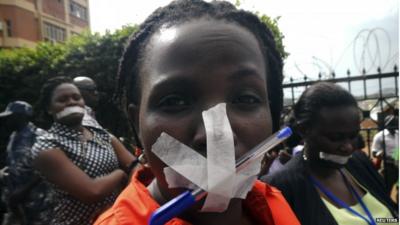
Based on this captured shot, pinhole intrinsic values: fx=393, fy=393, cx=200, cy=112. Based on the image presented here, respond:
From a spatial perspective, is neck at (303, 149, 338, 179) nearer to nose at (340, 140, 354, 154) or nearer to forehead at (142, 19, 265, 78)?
nose at (340, 140, 354, 154)

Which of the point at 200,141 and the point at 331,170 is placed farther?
the point at 331,170

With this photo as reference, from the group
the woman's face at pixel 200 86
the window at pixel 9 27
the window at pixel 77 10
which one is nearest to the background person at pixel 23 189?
the woman's face at pixel 200 86

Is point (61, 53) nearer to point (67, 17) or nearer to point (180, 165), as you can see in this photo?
point (180, 165)

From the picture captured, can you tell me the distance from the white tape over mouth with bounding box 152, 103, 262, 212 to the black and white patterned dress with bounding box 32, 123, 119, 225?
1.50m

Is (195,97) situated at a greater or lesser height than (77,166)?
greater

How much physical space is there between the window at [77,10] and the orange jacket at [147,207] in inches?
1109

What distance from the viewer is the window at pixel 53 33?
2906 cm

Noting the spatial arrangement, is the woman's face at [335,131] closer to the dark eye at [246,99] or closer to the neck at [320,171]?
the neck at [320,171]

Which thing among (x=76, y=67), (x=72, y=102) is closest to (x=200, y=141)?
(x=72, y=102)

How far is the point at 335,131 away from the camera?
7.86 feet

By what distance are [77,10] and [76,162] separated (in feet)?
92.8

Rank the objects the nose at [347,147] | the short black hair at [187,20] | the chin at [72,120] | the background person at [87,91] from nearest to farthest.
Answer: the short black hair at [187,20] → the nose at [347,147] → the chin at [72,120] → the background person at [87,91]

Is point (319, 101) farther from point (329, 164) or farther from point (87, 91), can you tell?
point (87, 91)

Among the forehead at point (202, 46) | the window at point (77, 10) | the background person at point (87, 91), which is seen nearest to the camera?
the forehead at point (202, 46)
